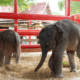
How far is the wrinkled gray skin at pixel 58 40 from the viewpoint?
168cm

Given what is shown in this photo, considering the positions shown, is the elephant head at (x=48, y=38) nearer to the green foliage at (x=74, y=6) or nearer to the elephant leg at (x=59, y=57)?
the elephant leg at (x=59, y=57)

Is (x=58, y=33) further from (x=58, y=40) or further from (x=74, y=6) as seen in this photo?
(x=74, y=6)

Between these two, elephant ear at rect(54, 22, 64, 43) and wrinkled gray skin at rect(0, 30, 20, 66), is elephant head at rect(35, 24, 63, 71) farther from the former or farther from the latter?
wrinkled gray skin at rect(0, 30, 20, 66)

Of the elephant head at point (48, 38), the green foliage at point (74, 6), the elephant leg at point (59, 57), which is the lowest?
the elephant leg at point (59, 57)

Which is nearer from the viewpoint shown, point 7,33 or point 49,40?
point 49,40

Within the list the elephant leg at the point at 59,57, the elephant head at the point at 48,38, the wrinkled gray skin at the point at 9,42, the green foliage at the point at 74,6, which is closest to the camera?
the elephant head at the point at 48,38

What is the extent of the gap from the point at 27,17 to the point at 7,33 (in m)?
1.04

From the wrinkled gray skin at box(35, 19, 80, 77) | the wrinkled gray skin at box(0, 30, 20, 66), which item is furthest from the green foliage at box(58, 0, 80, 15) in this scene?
the wrinkled gray skin at box(0, 30, 20, 66)

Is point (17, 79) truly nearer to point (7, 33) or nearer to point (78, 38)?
point (7, 33)

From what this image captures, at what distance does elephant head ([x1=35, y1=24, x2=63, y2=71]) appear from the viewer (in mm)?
1663

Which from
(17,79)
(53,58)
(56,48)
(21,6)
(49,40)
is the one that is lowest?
(17,79)

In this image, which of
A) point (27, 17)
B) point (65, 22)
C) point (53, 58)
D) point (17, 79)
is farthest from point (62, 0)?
point (17, 79)

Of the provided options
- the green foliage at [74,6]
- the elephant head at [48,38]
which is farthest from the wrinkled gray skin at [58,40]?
the green foliage at [74,6]

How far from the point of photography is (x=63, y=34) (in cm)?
178
